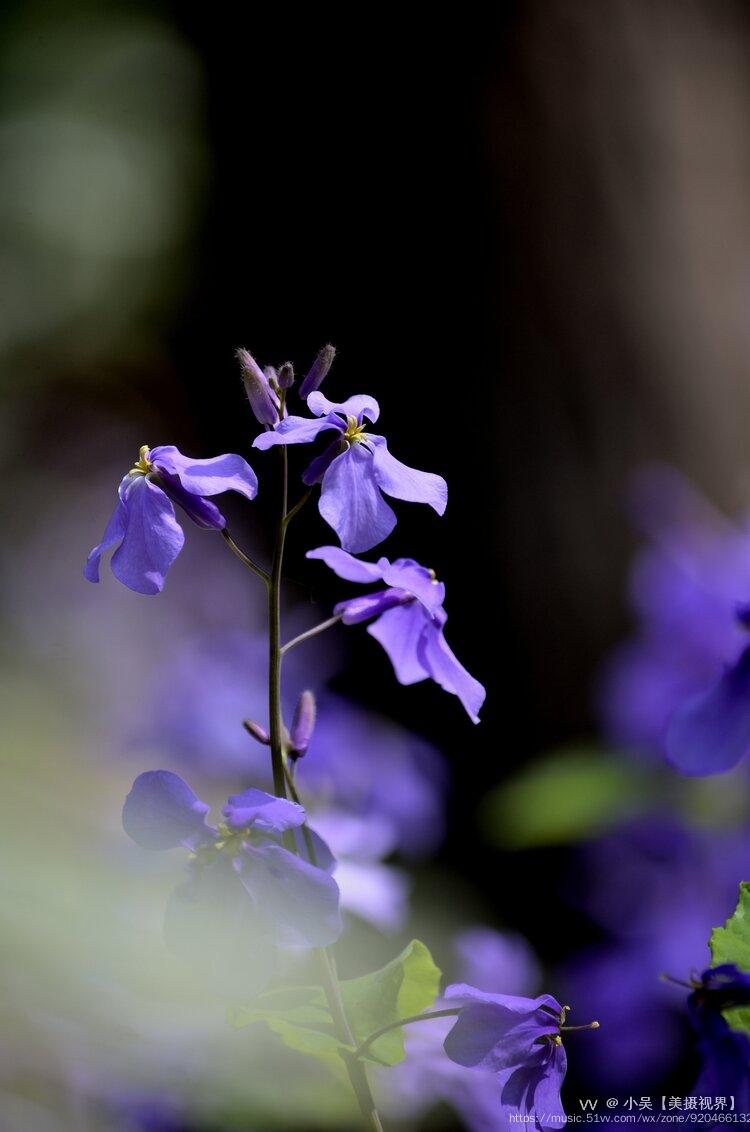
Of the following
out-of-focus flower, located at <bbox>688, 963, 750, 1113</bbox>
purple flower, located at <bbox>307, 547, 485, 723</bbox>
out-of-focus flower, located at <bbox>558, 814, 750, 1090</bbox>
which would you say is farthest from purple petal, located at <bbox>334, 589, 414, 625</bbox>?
out-of-focus flower, located at <bbox>558, 814, 750, 1090</bbox>

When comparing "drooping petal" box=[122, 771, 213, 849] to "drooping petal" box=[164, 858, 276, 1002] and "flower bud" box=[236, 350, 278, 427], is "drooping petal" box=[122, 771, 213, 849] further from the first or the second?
"flower bud" box=[236, 350, 278, 427]

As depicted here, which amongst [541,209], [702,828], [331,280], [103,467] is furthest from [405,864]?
[541,209]

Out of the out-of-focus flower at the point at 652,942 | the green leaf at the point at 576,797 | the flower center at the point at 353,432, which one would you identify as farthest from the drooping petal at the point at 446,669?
the out-of-focus flower at the point at 652,942

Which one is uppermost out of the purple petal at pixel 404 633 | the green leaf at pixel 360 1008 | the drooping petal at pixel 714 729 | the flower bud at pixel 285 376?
the flower bud at pixel 285 376

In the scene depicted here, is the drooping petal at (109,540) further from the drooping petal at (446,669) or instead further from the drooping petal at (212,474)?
the drooping petal at (446,669)

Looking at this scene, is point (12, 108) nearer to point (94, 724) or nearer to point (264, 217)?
point (264, 217)

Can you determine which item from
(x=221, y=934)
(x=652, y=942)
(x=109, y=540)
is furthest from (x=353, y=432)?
(x=652, y=942)
